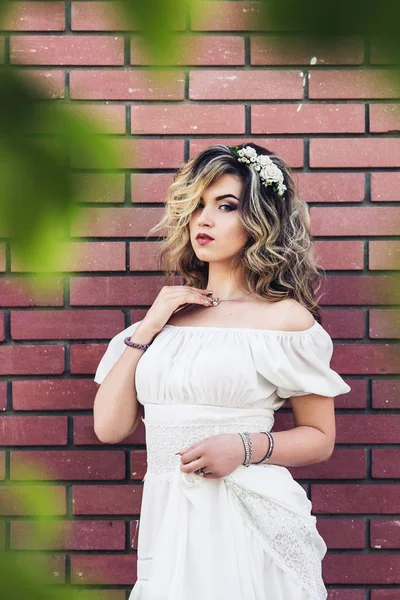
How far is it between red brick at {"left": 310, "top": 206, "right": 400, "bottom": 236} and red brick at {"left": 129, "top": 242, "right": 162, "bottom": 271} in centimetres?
52

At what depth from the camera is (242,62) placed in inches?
104

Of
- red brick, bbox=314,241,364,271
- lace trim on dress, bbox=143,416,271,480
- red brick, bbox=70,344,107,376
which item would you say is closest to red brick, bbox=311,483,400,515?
lace trim on dress, bbox=143,416,271,480

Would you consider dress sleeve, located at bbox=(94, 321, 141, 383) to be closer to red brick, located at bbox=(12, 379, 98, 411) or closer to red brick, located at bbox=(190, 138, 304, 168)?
red brick, located at bbox=(12, 379, 98, 411)

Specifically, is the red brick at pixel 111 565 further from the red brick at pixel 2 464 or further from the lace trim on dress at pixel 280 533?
the lace trim on dress at pixel 280 533

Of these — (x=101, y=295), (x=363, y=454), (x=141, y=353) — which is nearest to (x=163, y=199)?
(x=101, y=295)

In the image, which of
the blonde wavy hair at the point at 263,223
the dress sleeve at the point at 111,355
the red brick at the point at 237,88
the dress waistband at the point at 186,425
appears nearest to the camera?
the dress waistband at the point at 186,425

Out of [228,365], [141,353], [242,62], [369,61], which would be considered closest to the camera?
[369,61]

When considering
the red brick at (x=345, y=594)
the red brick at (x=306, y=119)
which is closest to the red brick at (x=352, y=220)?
the red brick at (x=306, y=119)

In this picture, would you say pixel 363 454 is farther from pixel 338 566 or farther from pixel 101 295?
pixel 101 295

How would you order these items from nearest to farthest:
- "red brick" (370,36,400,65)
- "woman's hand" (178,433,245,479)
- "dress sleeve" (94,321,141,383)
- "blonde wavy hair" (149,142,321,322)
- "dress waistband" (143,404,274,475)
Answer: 1. "red brick" (370,36,400,65)
2. "woman's hand" (178,433,245,479)
3. "dress waistband" (143,404,274,475)
4. "blonde wavy hair" (149,142,321,322)
5. "dress sleeve" (94,321,141,383)

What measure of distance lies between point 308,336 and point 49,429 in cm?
97

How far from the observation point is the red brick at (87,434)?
272 centimetres

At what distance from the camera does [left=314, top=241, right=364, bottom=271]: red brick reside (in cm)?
271

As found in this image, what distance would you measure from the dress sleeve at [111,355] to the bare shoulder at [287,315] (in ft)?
1.37
